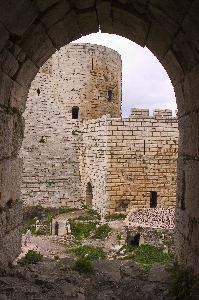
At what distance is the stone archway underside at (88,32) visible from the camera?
3.90 m

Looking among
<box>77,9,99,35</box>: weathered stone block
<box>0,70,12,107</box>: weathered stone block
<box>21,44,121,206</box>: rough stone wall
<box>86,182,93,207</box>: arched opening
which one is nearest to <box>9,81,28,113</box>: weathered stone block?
<box>0,70,12,107</box>: weathered stone block

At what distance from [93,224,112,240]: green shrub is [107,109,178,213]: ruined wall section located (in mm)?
2150

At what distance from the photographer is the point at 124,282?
496 centimetres

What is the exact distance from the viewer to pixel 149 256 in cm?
1003

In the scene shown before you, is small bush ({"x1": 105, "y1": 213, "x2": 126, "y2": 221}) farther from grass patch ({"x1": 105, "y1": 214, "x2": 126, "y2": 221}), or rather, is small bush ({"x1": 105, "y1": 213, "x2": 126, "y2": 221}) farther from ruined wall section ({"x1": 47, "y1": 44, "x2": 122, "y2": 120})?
ruined wall section ({"x1": 47, "y1": 44, "x2": 122, "y2": 120})

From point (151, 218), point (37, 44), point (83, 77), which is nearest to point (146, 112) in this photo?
point (151, 218)

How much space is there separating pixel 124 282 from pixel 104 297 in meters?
0.71

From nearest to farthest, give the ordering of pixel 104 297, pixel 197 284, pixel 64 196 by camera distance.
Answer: pixel 197 284, pixel 104 297, pixel 64 196

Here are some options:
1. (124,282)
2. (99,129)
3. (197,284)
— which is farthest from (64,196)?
(197,284)

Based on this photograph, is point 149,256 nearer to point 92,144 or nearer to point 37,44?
point 37,44

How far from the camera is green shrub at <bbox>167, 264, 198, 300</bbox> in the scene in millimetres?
3938

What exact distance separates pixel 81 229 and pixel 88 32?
30.9ft

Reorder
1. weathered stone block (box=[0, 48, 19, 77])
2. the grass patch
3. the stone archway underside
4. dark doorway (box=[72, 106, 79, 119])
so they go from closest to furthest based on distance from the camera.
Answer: the stone archway underside → weathered stone block (box=[0, 48, 19, 77]) → the grass patch → dark doorway (box=[72, 106, 79, 119])

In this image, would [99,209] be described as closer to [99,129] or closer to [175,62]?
[99,129]
